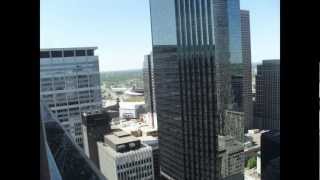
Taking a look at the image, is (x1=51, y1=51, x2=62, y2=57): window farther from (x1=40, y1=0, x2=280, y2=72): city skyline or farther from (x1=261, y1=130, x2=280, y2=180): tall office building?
(x1=261, y1=130, x2=280, y2=180): tall office building

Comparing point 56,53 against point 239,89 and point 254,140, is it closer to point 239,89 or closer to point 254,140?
point 254,140

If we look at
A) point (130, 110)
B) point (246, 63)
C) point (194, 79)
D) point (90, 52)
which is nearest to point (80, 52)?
point (90, 52)

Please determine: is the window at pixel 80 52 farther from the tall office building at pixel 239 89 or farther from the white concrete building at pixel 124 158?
the tall office building at pixel 239 89

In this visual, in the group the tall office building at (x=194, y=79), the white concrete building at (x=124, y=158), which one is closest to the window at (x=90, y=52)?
the white concrete building at (x=124, y=158)

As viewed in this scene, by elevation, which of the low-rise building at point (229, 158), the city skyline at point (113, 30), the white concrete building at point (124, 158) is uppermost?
the city skyline at point (113, 30)

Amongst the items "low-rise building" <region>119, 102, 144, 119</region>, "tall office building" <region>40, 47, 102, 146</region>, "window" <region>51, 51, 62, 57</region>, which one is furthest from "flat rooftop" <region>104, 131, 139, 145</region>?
"window" <region>51, 51, 62, 57</region>
